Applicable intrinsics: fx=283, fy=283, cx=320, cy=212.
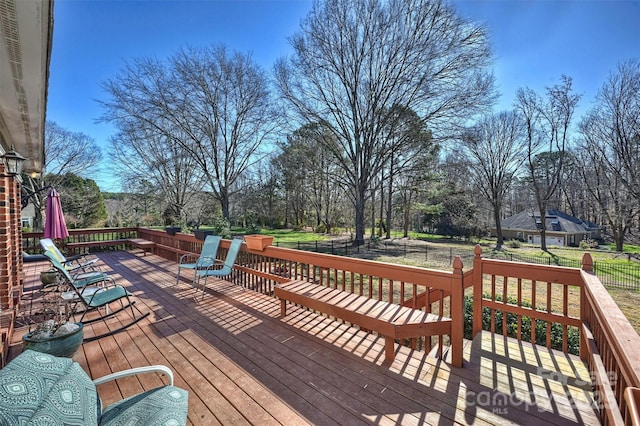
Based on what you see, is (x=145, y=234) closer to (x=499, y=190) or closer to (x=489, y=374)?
(x=489, y=374)

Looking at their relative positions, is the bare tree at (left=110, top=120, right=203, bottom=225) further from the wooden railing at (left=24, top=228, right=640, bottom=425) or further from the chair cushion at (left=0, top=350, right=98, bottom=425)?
the chair cushion at (left=0, top=350, right=98, bottom=425)

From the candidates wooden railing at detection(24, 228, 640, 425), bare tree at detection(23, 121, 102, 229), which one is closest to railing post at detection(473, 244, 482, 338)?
wooden railing at detection(24, 228, 640, 425)

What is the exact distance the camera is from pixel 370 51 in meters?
12.8

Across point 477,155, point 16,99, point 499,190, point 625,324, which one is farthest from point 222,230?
point 499,190

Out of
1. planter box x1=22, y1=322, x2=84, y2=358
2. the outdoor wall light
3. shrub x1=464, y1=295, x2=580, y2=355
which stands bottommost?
shrub x1=464, y1=295, x2=580, y2=355

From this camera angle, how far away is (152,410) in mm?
1363

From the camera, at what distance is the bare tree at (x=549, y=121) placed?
15688 mm

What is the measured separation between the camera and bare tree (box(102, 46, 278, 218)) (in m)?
12.0

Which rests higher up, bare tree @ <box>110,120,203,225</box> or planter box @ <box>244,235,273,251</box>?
bare tree @ <box>110,120,203,225</box>

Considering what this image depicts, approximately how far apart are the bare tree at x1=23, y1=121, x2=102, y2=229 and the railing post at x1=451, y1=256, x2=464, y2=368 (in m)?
22.3

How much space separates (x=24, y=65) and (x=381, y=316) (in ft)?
13.2

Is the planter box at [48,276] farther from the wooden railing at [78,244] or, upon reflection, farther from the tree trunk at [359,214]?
the tree trunk at [359,214]

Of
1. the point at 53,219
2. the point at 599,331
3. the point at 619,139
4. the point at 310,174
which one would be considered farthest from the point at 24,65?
the point at 619,139

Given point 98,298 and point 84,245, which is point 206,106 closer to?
point 84,245
